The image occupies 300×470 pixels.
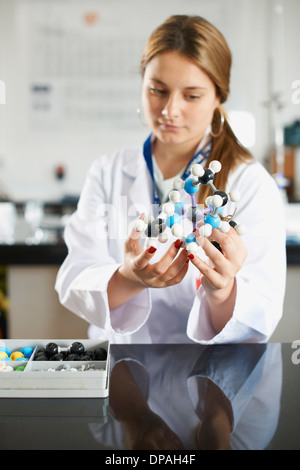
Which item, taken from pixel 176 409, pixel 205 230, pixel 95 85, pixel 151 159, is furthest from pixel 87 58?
pixel 176 409

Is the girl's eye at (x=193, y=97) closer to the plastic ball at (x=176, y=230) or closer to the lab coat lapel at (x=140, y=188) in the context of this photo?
the lab coat lapel at (x=140, y=188)

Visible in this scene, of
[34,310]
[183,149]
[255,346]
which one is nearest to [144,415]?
[255,346]

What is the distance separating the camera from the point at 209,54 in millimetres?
1155

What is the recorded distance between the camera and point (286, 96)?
3.90 m

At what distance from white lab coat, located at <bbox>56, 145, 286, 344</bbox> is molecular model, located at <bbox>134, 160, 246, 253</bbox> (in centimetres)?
22

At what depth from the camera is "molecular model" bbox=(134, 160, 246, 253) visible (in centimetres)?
81

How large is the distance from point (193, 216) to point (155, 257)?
42cm

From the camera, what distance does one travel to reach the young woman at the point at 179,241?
1.02 meters

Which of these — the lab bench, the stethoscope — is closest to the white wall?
the lab bench

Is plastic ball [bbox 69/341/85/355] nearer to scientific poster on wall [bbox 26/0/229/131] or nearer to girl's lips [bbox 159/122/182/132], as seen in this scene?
girl's lips [bbox 159/122/182/132]

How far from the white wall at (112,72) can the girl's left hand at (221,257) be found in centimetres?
314

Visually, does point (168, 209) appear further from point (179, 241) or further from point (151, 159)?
point (151, 159)
